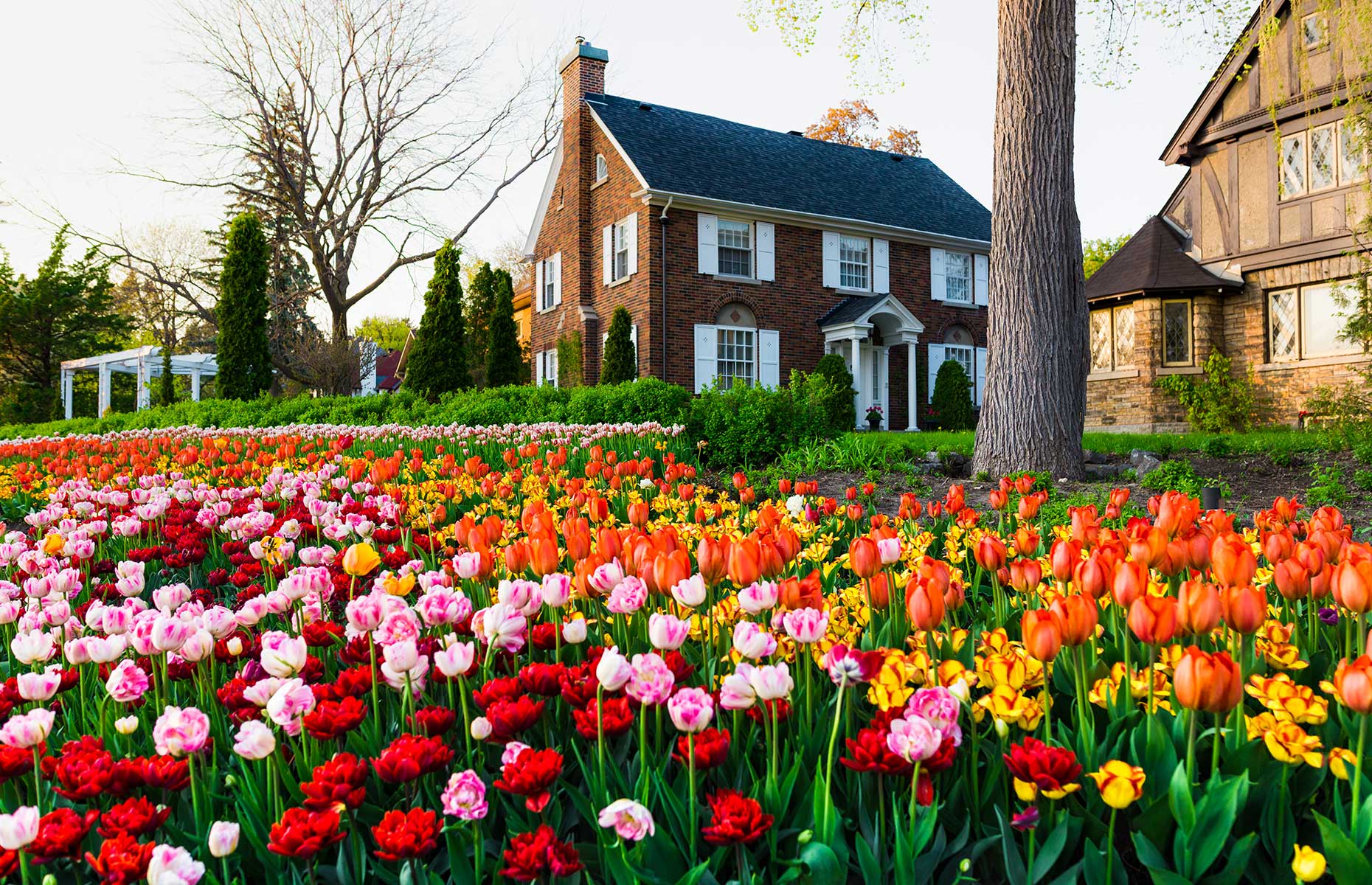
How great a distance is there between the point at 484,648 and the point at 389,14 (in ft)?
85.6

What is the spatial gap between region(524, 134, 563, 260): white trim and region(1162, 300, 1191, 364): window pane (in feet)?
47.9

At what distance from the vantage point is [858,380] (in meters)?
20.2

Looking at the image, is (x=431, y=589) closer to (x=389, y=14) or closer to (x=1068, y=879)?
(x=1068, y=879)

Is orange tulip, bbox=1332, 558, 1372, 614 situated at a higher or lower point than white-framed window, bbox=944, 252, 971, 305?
lower

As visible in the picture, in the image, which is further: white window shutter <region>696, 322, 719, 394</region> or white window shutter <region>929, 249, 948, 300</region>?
white window shutter <region>929, 249, 948, 300</region>

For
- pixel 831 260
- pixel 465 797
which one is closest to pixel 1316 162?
pixel 831 260

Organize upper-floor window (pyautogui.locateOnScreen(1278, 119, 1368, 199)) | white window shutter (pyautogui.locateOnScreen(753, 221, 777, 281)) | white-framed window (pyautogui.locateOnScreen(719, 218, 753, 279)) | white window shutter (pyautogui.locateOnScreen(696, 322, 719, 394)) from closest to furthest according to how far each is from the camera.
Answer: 1. upper-floor window (pyautogui.locateOnScreen(1278, 119, 1368, 199))
2. white window shutter (pyautogui.locateOnScreen(696, 322, 719, 394))
3. white-framed window (pyautogui.locateOnScreen(719, 218, 753, 279))
4. white window shutter (pyautogui.locateOnScreen(753, 221, 777, 281))

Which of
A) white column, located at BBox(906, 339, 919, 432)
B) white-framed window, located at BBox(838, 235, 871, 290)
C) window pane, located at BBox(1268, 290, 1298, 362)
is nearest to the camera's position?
window pane, located at BBox(1268, 290, 1298, 362)

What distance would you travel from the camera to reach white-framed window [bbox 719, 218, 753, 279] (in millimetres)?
19312

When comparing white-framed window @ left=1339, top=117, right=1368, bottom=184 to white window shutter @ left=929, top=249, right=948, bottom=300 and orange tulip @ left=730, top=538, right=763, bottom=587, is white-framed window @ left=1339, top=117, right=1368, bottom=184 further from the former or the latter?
orange tulip @ left=730, top=538, right=763, bottom=587

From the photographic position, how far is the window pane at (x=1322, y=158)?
574 inches

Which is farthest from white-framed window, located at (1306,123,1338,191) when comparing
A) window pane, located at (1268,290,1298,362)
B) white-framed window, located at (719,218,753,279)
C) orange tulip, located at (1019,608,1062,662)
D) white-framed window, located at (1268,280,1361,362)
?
orange tulip, located at (1019,608,1062,662)

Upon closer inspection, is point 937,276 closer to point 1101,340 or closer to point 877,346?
point 877,346

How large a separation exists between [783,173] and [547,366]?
7.82m
